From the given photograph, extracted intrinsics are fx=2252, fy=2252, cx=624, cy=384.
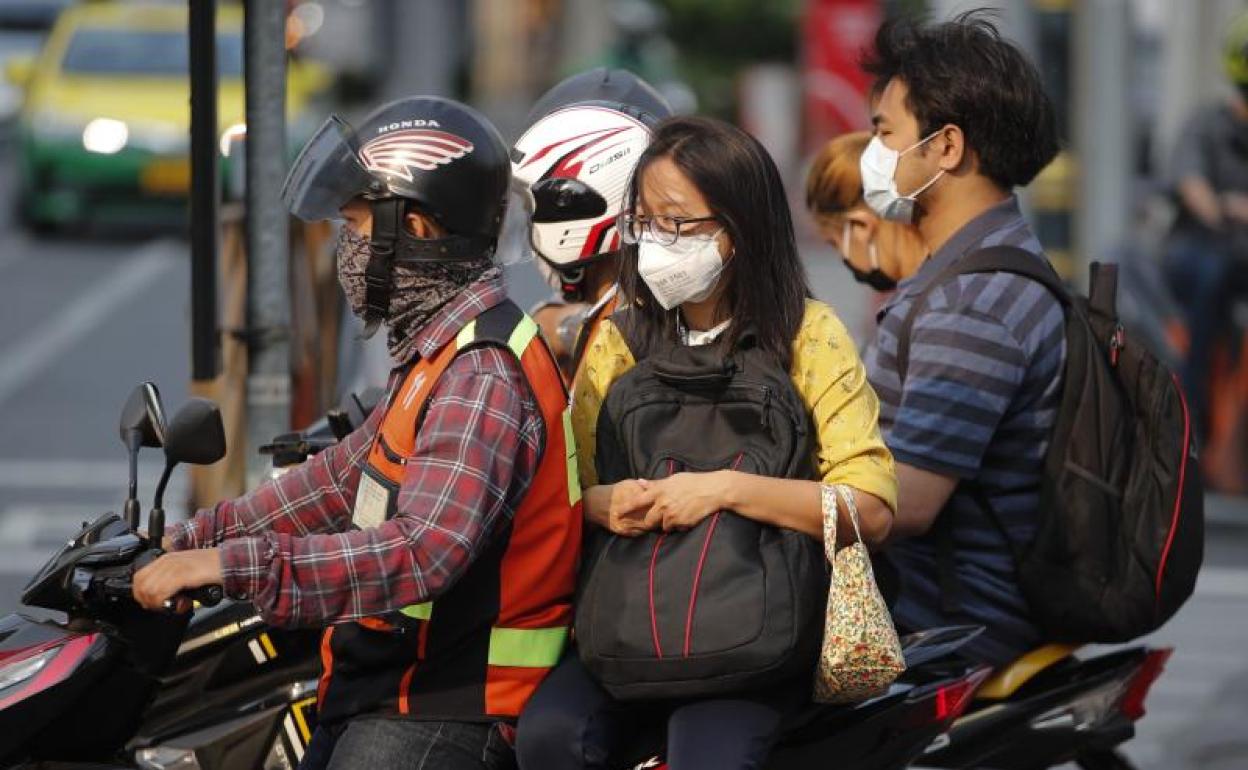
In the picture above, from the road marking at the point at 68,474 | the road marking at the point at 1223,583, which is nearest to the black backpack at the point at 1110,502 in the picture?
the road marking at the point at 1223,583

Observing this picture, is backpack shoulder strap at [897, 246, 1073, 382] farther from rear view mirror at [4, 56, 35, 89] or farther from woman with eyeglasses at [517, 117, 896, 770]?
rear view mirror at [4, 56, 35, 89]

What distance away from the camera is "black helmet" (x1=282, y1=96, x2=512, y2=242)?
332 centimetres

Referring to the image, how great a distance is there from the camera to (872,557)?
159 inches

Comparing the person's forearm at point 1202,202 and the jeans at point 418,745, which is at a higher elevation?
the person's forearm at point 1202,202

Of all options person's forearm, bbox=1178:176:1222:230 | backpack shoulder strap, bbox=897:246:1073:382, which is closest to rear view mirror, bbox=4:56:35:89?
person's forearm, bbox=1178:176:1222:230

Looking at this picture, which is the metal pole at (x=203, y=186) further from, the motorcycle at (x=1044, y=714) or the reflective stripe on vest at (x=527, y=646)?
the motorcycle at (x=1044, y=714)

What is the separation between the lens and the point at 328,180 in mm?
3318

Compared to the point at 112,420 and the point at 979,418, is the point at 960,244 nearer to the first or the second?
the point at 979,418

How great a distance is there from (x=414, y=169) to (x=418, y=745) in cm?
84

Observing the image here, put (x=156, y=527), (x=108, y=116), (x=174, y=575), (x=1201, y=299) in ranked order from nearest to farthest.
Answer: (x=174, y=575) → (x=156, y=527) → (x=1201, y=299) → (x=108, y=116)

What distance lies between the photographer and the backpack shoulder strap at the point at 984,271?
159 inches

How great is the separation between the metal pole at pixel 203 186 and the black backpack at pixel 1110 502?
170 centimetres

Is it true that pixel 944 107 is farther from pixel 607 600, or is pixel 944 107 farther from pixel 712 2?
pixel 712 2

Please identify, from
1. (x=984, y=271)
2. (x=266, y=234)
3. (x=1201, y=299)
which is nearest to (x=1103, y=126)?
(x=1201, y=299)
